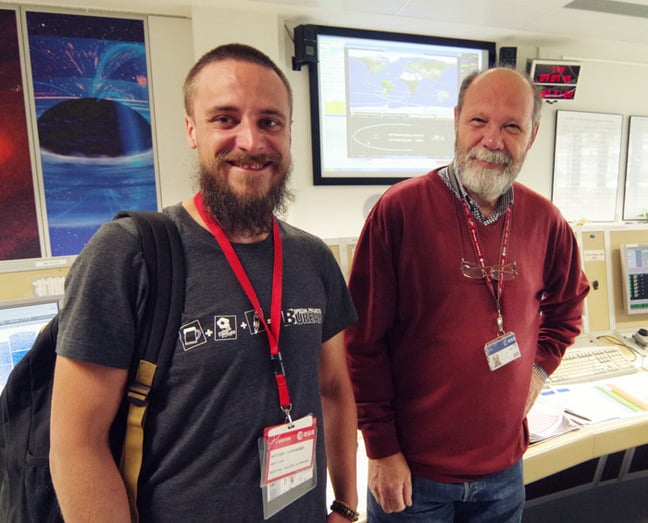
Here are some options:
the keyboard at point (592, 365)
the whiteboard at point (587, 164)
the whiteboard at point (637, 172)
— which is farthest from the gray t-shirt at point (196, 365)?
the whiteboard at point (637, 172)

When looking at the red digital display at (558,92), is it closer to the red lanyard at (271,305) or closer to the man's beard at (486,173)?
the man's beard at (486,173)

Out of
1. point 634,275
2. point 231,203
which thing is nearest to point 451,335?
point 231,203

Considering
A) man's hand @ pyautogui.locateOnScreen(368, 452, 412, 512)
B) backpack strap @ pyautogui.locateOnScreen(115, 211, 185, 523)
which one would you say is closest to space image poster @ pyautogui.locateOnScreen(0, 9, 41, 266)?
backpack strap @ pyautogui.locateOnScreen(115, 211, 185, 523)

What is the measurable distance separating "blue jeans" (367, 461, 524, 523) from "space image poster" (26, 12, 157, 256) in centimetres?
214

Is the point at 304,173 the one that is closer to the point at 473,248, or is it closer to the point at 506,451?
the point at 473,248

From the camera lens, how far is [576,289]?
1252mm

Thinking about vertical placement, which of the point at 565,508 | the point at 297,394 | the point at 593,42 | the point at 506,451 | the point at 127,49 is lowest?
the point at 565,508

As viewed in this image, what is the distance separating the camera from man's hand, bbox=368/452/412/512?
3.14ft

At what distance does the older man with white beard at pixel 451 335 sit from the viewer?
0.97 m

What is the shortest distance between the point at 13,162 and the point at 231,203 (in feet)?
7.03

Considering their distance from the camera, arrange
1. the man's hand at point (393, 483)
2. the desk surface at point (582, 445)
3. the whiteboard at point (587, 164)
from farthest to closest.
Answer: the whiteboard at point (587, 164) → the desk surface at point (582, 445) → the man's hand at point (393, 483)

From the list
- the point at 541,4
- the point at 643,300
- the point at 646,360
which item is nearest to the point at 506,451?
the point at 646,360

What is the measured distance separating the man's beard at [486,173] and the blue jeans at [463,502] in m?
0.71

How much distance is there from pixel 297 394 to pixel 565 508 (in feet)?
6.77
